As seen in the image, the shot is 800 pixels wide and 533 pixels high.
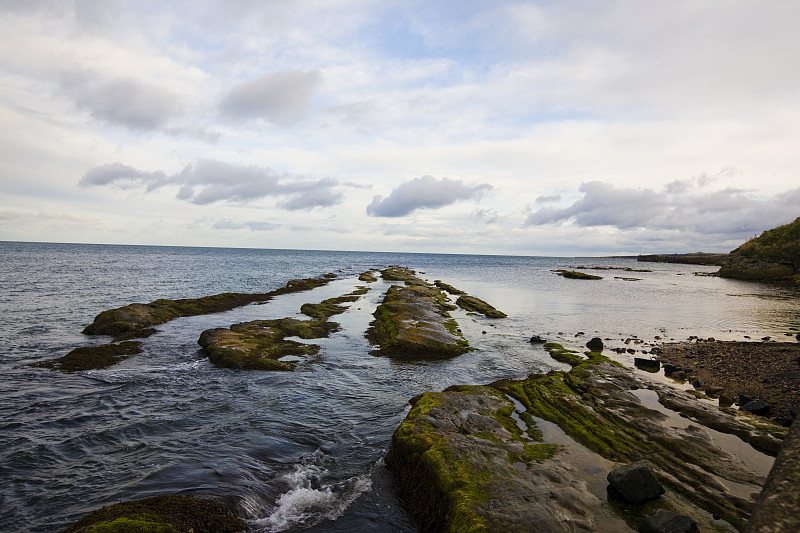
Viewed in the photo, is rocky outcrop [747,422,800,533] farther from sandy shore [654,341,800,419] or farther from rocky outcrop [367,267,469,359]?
rocky outcrop [367,267,469,359]

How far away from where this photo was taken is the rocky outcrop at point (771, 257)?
9181 centimetres

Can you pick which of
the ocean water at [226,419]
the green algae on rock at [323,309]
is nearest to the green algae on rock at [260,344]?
the ocean water at [226,419]

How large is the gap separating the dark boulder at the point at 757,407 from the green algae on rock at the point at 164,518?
21.7m

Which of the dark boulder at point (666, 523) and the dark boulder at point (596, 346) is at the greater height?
the dark boulder at point (666, 523)

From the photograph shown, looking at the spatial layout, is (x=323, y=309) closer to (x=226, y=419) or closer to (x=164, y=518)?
(x=226, y=419)

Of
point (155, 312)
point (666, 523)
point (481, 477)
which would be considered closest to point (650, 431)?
point (666, 523)

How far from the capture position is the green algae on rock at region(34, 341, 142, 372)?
24094mm

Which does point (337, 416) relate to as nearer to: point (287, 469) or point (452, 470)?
point (287, 469)

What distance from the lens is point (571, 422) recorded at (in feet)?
54.7

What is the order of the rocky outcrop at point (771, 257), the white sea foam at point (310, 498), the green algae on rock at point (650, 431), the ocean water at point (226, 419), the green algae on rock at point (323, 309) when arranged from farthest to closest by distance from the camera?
the rocky outcrop at point (771, 257) → the green algae on rock at point (323, 309) → the green algae on rock at point (650, 431) → the ocean water at point (226, 419) → the white sea foam at point (310, 498)

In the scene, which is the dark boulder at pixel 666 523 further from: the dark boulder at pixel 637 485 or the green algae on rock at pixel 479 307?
the green algae on rock at pixel 479 307

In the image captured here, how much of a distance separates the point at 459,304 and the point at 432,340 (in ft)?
81.2

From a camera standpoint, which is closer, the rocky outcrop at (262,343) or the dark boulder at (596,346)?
the rocky outcrop at (262,343)

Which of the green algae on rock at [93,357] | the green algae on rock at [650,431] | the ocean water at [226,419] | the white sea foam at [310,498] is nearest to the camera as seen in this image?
the white sea foam at [310,498]
